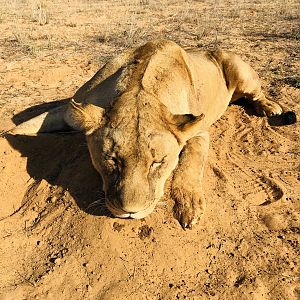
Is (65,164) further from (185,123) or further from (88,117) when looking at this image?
(185,123)

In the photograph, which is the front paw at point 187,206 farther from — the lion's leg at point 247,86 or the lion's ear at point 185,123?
the lion's leg at point 247,86

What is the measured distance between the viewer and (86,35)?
12.1m

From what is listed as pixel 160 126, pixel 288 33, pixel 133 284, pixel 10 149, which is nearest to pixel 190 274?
pixel 133 284

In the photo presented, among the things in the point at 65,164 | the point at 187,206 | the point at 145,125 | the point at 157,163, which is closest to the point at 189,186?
the point at 187,206

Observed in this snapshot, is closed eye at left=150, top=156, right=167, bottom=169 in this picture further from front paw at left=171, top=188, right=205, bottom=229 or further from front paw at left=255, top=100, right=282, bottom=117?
front paw at left=255, top=100, right=282, bottom=117

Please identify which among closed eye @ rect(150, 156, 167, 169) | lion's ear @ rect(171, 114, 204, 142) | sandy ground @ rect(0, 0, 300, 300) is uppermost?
lion's ear @ rect(171, 114, 204, 142)

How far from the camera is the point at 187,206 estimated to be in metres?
4.45

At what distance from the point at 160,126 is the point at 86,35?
888cm

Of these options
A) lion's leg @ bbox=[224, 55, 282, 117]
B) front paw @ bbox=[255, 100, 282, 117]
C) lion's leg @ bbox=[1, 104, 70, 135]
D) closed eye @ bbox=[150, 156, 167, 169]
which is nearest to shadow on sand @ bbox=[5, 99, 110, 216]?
lion's leg @ bbox=[1, 104, 70, 135]

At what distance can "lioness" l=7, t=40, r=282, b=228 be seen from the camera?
3727 millimetres

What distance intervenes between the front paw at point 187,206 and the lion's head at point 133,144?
18.4 inches

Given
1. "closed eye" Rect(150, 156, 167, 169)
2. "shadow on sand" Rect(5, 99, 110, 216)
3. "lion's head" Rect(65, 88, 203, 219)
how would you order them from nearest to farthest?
"lion's head" Rect(65, 88, 203, 219) → "closed eye" Rect(150, 156, 167, 169) → "shadow on sand" Rect(5, 99, 110, 216)

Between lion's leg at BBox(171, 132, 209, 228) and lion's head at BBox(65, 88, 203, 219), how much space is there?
454mm

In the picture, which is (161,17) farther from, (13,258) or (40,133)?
(13,258)
